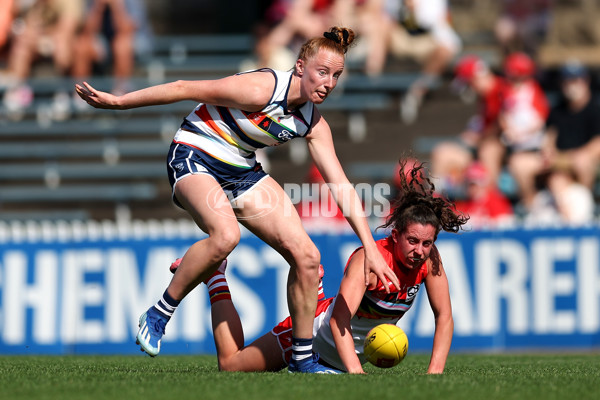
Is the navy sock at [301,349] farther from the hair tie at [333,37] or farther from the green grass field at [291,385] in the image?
the hair tie at [333,37]

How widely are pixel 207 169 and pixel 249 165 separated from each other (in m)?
0.27

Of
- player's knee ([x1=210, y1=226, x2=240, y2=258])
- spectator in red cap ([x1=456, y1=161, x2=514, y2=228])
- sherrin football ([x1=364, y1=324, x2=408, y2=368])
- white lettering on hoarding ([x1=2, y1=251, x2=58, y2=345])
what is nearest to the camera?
sherrin football ([x1=364, y1=324, x2=408, y2=368])

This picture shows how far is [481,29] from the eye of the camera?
15.7 meters

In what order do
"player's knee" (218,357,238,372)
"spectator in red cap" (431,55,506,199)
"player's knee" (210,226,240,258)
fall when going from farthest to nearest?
"spectator in red cap" (431,55,506,199) → "player's knee" (218,357,238,372) → "player's knee" (210,226,240,258)

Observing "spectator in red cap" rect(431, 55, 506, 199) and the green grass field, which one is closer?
the green grass field

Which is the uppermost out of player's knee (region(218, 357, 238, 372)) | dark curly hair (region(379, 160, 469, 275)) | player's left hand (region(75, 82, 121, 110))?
player's left hand (region(75, 82, 121, 110))

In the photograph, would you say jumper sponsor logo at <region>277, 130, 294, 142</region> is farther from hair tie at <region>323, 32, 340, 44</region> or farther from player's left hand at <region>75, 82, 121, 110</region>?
player's left hand at <region>75, 82, 121, 110</region>

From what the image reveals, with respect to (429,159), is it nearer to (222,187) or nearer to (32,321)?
(32,321)

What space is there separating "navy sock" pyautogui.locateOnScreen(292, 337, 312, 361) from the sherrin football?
0.38m

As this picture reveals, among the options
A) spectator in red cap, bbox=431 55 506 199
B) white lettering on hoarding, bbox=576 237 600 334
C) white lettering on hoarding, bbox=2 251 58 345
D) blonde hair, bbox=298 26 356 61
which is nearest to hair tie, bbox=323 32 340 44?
blonde hair, bbox=298 26 356 61

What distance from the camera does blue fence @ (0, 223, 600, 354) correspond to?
385 inches

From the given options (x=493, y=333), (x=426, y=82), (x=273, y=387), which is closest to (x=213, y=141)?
(x=273, y=387)

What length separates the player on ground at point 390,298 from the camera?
543 centimetres

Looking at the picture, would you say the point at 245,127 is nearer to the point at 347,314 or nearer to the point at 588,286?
the point at 347,314
